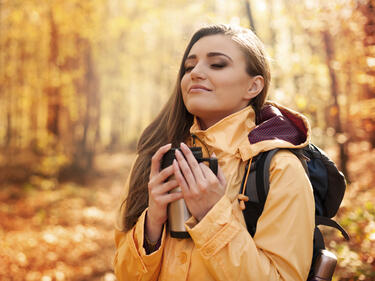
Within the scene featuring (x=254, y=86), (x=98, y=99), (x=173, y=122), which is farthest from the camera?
(x=98, y=99)

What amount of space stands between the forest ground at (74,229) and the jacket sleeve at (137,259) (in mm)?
2097

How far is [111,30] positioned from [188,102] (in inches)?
580

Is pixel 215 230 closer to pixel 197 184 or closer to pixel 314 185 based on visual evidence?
pixel 197 184

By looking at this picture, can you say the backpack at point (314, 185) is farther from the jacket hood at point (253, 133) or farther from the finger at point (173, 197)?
the finger at point (173, 197)

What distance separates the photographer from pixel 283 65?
7.80m

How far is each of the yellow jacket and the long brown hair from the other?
0.38 meters

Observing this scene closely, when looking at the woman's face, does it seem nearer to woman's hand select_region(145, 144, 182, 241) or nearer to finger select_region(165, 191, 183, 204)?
woman's hand select_region(145, 144, 182, 241)

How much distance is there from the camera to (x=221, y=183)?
73.4 inches

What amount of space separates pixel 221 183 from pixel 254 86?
2.41ft

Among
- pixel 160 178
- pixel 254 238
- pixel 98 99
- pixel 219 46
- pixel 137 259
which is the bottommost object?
pixel 98 99

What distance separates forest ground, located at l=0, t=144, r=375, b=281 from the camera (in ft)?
12.5

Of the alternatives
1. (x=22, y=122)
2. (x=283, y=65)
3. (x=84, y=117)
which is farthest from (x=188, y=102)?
(x=22, y=122)

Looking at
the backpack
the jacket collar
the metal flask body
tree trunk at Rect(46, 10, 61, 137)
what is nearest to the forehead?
the jacket collar

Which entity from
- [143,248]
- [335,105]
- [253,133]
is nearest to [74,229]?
[335,105]
